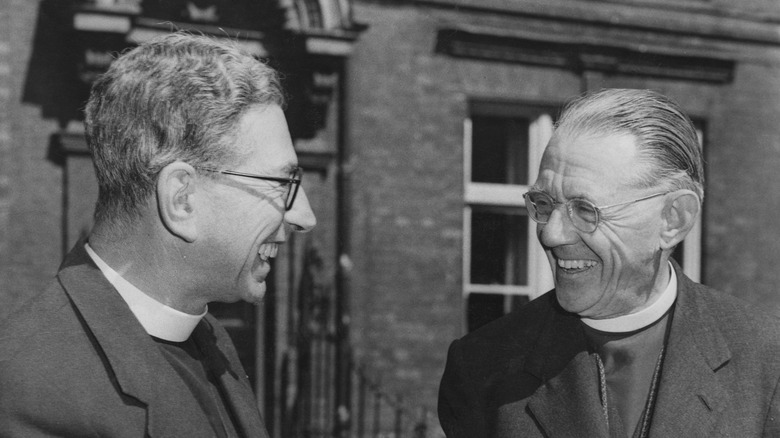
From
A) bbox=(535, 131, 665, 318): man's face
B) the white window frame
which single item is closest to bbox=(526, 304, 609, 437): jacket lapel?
bbox=(535, 131, 665, 318): man's face

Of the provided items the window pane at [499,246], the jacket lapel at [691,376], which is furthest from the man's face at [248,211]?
the window pane at [499,246]

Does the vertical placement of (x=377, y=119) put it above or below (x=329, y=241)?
above

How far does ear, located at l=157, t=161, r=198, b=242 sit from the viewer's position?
7.56 feet

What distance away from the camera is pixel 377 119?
7055 mm

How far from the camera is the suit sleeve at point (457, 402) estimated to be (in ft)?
9.02

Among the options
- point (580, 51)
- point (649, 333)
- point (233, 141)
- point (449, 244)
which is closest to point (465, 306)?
point (449, 244)

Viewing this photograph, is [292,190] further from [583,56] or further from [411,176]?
[583,56]

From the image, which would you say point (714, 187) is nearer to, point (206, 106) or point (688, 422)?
point (688, 422)

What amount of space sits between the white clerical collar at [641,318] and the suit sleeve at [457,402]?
39 cm

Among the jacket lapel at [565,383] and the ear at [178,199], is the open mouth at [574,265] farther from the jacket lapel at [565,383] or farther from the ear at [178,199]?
the ear at [178,199]

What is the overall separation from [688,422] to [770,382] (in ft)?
0.77

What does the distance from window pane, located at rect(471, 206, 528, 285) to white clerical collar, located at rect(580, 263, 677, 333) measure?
4.71 m

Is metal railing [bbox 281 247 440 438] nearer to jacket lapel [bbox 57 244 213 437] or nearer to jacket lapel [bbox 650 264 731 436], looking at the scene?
jacket lapel [bbox 650 264 731 436]

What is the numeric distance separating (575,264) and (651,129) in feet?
1.35
